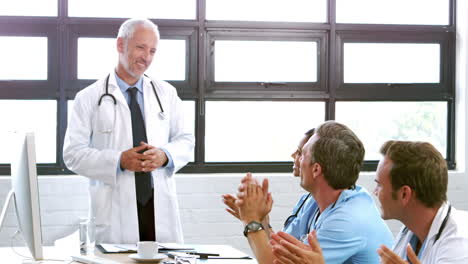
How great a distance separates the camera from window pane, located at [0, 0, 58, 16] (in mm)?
4562

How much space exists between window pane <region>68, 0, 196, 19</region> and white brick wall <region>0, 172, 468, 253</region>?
1.02m

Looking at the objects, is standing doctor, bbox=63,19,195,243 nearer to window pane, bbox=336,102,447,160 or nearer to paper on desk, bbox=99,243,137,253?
paper on desk, bbox=99,243,137,253

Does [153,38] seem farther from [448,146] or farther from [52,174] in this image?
[448,146]

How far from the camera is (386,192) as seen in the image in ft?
6.91

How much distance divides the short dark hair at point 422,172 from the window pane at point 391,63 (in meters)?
2.99

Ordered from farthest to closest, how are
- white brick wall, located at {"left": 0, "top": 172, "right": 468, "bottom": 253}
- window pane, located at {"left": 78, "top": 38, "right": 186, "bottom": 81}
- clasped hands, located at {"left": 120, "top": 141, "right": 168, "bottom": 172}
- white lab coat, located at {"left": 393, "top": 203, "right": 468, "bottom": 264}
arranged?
1. window pane, located at {"left": 78, "top": 38, "right": 186, "bottom": 81}
2. white brick wall, located at {"left": 0, "top": 172, "right": 468, "bottom": 253}
3. clasped hands, located at {"left": 120, "top": 141, "right": 168, "bottom": 172}
4. white lab coat, located at {"left": 393, "top": 203, "right": 468, "bottom": 264}

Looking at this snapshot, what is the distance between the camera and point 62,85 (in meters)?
4.59

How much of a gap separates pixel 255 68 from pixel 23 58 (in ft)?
4.75

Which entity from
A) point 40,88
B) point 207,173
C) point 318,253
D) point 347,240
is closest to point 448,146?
point 207,173

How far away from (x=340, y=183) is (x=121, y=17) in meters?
2.59

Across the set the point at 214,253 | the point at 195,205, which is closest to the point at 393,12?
the point at 195,205

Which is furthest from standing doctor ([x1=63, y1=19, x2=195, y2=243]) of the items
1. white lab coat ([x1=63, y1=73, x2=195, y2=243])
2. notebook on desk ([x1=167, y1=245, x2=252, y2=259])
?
notebook on desk ([x1=167, y1=245, x2=252, y2=259])

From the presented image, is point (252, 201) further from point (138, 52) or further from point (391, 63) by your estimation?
point (391, 63)

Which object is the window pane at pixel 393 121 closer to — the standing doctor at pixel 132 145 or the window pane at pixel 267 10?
the window pane at pixel 267 10
